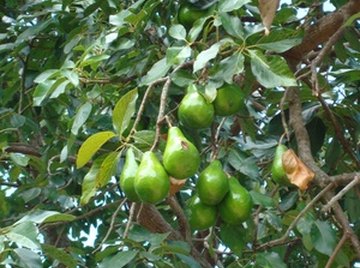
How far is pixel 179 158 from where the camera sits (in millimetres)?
1180

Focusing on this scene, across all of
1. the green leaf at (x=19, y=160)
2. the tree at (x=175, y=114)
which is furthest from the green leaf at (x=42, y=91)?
the green leaf at (x=19, y=160)

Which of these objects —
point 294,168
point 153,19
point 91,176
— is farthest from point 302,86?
point 91,176

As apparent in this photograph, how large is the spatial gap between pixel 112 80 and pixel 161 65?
1.02ft

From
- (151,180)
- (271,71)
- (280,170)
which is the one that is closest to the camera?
(151,180)

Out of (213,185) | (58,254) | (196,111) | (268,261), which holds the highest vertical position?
(196,111)

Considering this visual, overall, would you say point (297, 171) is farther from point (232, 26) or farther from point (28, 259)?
point (28, 259)

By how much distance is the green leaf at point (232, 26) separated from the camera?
4.25 feet

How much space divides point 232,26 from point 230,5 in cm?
4

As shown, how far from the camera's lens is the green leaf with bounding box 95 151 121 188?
1.29 metres

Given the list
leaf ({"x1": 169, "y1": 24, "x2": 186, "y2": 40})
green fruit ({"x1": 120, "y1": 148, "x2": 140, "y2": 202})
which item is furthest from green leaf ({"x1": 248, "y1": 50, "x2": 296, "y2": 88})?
green fruit ({"x1": 120, "y1": 148, "x2": 140, "y2": 202})

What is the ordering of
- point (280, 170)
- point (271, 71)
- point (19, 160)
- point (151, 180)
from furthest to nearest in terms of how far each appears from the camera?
1. point (19, 160)
2. point (280, 170)
3. point (271, 71)
4. point (151, 180)

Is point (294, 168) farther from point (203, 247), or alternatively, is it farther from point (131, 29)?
point (203, 247)

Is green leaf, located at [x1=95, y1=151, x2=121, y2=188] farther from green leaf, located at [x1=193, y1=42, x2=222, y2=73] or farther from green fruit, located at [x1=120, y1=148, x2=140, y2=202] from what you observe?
green leaf, located at [x1=193, y1=42, x2=222, y2=73]

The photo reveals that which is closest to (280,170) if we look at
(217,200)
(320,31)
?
(217,200)
